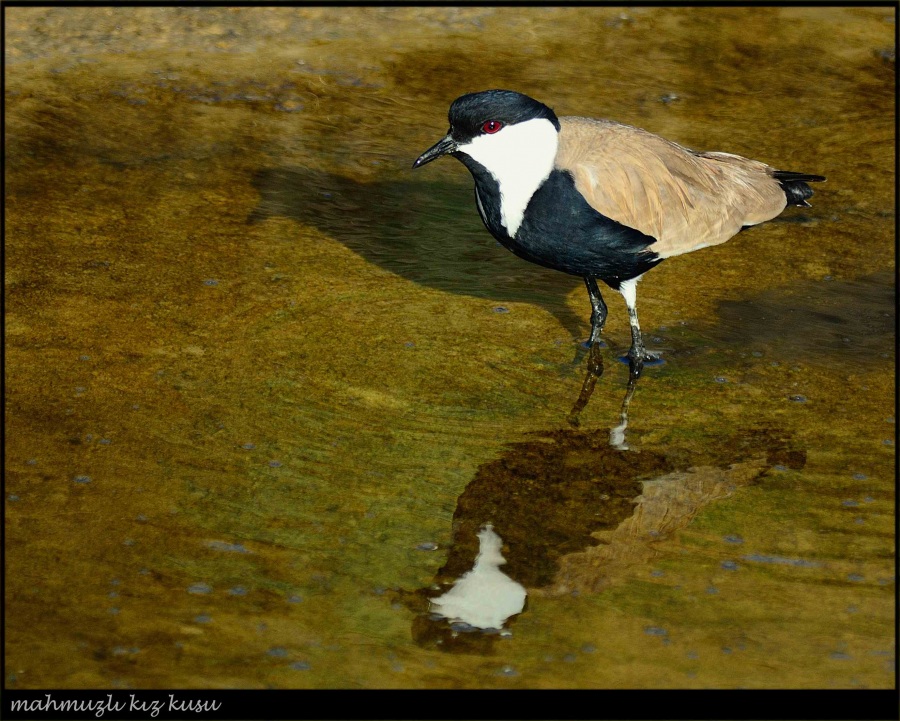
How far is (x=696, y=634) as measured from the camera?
14.2 feet

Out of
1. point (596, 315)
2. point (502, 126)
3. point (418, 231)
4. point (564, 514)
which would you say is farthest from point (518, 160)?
point (418, 231)

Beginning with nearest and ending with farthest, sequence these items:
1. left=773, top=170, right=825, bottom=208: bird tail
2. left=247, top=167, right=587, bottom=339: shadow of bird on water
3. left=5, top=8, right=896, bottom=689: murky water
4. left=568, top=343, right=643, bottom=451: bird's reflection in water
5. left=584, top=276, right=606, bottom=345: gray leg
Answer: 1. left=5, top=8, right=896, bottom=689: murky water
2. left=568, top=343, right=643, bottom=451: bird's reflection in water
3. left=584, top=276, right=606, bottom=345: gray leg
4. left=773, top=170, right=825, bottom=208: bird tail
5. left=247, top=167, right=587, bottom=339: shadow of bird on water

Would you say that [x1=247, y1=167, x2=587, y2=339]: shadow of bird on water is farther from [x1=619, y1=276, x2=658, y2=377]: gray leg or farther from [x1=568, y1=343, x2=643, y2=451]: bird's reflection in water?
[x1=619, y1=276, x2=658, y2=377]: gray leg

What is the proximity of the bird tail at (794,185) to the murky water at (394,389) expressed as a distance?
0.55 metres

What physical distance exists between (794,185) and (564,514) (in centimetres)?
269

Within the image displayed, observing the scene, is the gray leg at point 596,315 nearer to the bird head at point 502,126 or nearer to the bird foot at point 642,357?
the bird foot at point 642,357

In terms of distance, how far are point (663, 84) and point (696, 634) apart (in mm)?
5947

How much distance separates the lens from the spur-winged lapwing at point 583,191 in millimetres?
5613

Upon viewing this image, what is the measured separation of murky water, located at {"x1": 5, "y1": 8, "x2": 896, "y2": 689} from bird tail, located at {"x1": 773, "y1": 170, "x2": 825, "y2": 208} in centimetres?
55

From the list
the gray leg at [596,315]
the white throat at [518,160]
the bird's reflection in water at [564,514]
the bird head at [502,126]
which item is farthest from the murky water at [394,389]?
the bird head at [502,126]

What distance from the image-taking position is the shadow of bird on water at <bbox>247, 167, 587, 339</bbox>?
684 cm

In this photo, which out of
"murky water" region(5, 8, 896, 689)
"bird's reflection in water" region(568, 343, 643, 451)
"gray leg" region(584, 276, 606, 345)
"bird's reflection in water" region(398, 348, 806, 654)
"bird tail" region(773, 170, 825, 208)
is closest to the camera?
"murky water" region(5, 8, 896, 689)

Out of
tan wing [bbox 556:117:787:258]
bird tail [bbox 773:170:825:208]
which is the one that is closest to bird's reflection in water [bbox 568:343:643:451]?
tan wing [bbox 556:117:787:258]

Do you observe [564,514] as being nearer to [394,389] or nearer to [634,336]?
[394,389]
